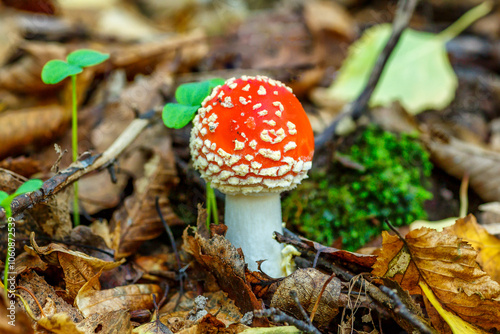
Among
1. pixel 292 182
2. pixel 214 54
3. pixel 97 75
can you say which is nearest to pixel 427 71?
pixel 214 54

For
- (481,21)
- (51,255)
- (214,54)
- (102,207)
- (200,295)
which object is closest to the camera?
(51,255)

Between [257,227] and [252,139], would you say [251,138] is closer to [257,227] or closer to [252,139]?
[252,139]

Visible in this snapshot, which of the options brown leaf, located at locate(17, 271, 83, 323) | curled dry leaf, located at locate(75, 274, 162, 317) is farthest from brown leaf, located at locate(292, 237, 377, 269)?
brown leaf, located at locate(17, 271, 83, 323)

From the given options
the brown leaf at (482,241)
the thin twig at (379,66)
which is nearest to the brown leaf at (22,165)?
the thin twig at (379,66)

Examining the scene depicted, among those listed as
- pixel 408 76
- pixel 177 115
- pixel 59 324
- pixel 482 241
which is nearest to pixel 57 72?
pixel 177 115

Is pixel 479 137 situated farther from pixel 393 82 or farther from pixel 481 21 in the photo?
pixel 481 21

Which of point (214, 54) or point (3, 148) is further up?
point (214, 54)

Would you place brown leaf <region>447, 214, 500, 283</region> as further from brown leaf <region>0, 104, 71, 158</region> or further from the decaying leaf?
brown leaf <region>0, 104, 71, 158</region>
